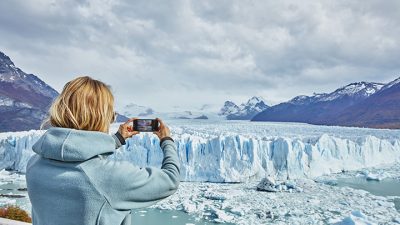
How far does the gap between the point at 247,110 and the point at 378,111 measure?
9463 cm

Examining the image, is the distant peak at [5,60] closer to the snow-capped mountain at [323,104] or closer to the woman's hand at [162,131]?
the snow-capped mountain at [323,104]

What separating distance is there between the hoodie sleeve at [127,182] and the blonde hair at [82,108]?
4.7 inches

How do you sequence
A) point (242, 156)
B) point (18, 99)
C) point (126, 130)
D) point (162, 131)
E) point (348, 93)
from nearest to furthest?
point (162, 131)
point (126, 130)
point (242, 156)
point (18, 99)
point (348, 93)

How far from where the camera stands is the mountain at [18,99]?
6938 cm

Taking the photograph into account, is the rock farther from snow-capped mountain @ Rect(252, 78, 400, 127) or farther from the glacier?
snow-capped mountain @ Rect(252, 78, 400, 127)

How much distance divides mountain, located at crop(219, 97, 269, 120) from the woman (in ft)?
554

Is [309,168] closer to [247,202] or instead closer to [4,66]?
[247,202]

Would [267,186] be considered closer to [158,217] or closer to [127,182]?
[158,217]

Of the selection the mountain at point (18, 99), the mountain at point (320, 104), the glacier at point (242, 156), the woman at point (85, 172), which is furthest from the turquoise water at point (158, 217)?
the mountain at point (320, 104)

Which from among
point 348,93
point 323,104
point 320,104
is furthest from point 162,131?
point 348,93

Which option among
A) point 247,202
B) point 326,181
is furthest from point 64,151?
point 326,181

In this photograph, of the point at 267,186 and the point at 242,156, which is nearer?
the point at 267,186

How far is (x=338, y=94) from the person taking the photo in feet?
428

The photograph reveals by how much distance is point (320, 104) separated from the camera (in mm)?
127000
